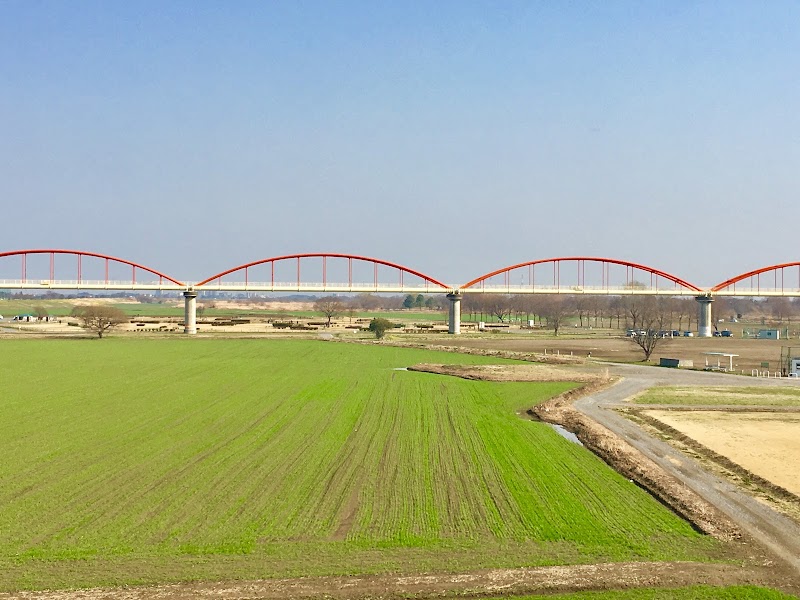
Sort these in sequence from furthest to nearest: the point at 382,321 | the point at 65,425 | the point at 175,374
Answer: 1. the point at 382,321
2. the point at 175,374
3. the point at 65,425

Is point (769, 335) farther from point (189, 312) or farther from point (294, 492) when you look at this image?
point (294, 492)

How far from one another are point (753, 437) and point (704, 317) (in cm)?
10837

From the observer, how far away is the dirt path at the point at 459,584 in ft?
48.5

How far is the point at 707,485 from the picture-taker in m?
24.0

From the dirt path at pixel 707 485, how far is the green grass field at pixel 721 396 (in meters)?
1.76

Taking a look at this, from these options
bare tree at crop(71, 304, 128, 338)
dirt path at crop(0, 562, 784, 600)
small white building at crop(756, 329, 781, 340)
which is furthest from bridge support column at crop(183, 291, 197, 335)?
dirt path at crop(0, 562, 784, 600)

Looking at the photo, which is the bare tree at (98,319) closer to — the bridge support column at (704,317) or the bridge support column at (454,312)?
the bridge support column at (454,312)

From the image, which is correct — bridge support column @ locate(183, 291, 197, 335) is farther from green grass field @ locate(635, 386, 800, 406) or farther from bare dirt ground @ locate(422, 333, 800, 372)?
green grass field @ locate(635, 386, 800, 406)

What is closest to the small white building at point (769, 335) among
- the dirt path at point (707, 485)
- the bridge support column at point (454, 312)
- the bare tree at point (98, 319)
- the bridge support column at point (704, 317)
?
the bridge support column at point (704, 317)

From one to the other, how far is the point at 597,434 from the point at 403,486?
13503mm

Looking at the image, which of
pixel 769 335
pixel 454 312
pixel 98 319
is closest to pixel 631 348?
pixel 454 312

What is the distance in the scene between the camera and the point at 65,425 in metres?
32.3

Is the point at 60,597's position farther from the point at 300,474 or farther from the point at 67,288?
the point at 67,288

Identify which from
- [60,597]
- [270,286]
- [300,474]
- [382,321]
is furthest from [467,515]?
[270,286]
